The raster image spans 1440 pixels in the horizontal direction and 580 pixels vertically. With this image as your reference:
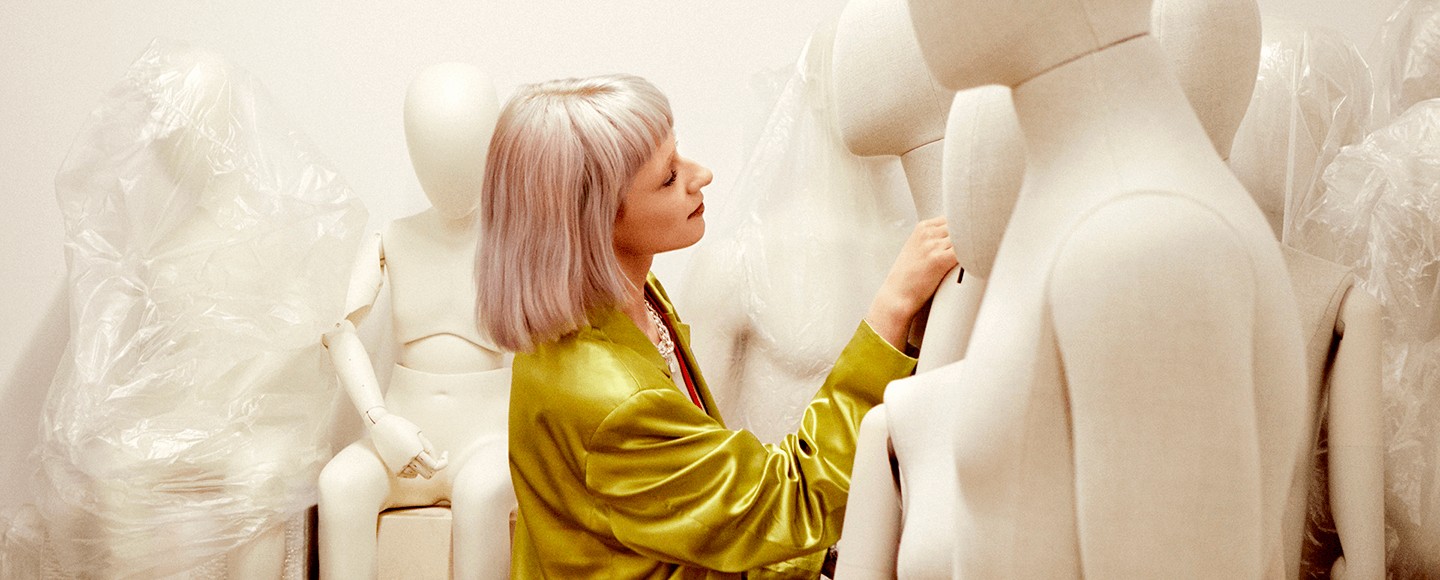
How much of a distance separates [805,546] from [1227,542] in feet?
2.48

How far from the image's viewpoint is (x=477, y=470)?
2.09 metres

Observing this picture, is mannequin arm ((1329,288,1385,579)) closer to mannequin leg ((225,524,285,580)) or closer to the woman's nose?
the woman's nose

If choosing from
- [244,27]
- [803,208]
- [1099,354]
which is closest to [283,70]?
[244,27]

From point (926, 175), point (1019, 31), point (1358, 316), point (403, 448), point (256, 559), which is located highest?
point (1019, 31)

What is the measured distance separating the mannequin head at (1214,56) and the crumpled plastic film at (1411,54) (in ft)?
2.16

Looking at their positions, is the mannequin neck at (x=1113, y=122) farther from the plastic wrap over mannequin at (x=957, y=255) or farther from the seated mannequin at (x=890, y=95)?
the seated mannequin at (x=890, y=95)

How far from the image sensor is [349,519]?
209 cm

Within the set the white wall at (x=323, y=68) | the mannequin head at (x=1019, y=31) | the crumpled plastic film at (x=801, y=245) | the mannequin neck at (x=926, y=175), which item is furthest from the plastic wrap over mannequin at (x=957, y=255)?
the white wall at (x=323, y=68)

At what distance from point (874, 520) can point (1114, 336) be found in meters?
0.36

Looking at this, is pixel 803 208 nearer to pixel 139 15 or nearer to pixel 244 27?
pixel 244 27

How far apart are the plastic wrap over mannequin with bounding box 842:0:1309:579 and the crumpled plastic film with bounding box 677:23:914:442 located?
984 mm

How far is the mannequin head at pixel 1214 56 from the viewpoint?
1.02m

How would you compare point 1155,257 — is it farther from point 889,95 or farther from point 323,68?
Answer: point 323,68

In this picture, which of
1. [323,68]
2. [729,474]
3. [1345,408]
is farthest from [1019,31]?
[323,68]
